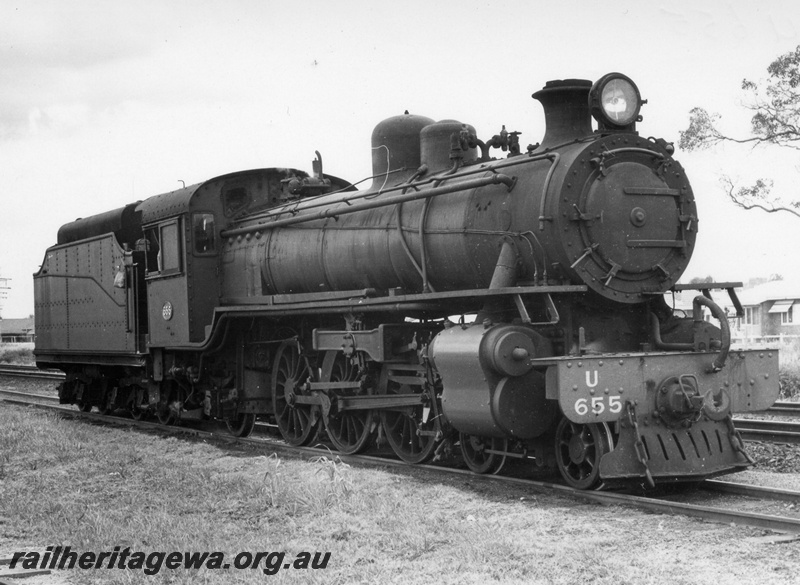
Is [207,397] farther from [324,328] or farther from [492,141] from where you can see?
[492,141]

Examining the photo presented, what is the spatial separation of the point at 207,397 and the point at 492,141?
5.91 meters

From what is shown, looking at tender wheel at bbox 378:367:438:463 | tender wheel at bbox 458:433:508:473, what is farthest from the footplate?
tender wheel at bbox 378:367:438:463

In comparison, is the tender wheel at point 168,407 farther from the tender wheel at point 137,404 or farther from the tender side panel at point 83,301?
the tender side panel at point 83,301

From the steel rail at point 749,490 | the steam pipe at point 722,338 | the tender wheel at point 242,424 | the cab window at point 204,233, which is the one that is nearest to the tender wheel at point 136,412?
the tender wheel at point 242,424

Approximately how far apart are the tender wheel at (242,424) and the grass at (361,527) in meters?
2.85

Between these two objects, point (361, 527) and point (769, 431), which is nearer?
point (361, 527)

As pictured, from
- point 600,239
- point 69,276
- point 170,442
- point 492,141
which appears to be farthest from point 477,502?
point 69,276

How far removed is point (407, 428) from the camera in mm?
10109

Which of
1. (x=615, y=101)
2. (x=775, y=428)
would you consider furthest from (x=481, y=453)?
(x=775, y=428)

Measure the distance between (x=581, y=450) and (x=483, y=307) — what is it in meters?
1.57

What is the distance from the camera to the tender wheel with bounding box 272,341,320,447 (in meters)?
11.4

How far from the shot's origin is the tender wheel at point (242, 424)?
1275cm

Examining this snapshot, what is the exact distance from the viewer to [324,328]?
11.2 meters

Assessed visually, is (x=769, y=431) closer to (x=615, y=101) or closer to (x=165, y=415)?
(x=615, y=101)
